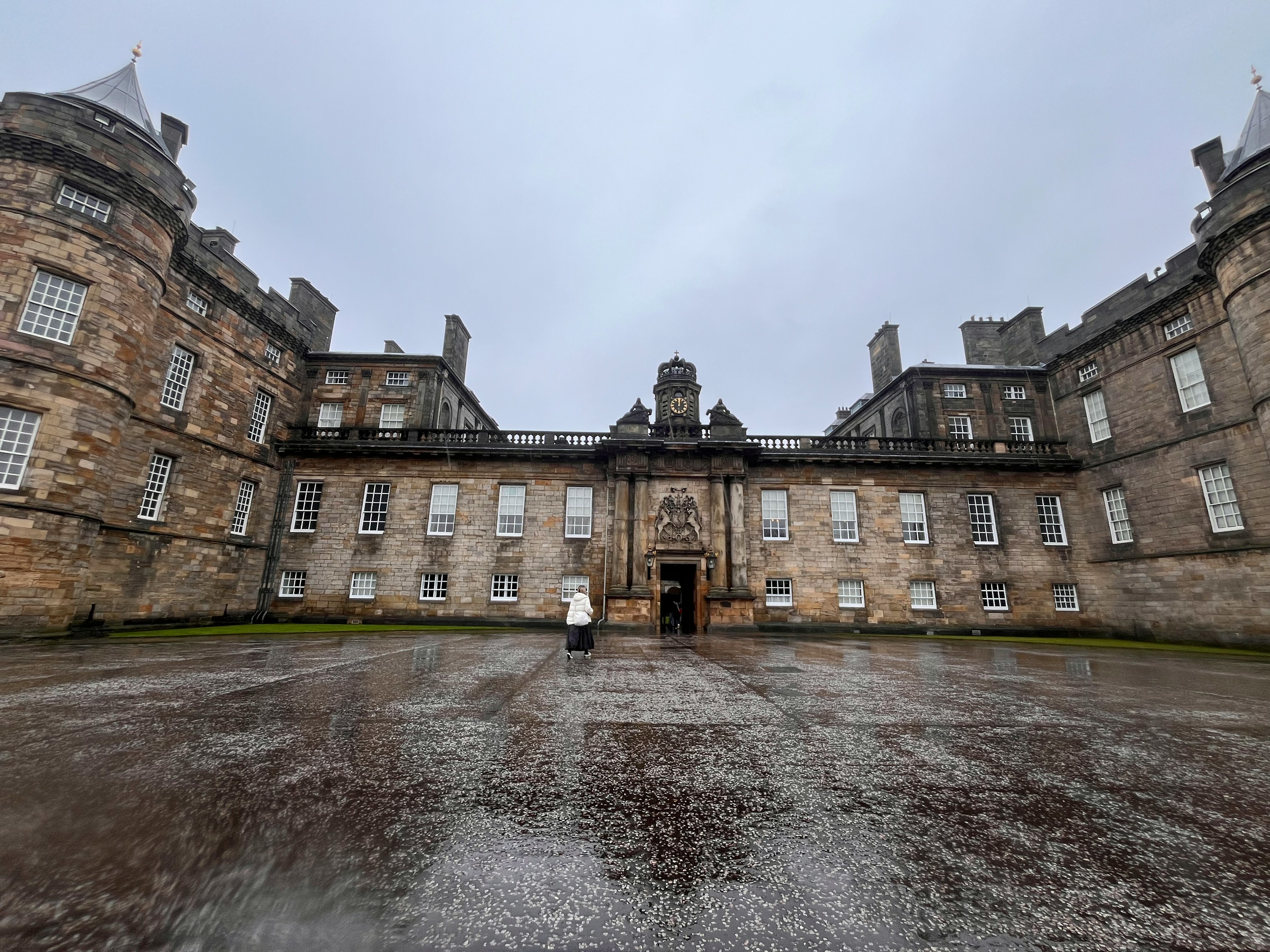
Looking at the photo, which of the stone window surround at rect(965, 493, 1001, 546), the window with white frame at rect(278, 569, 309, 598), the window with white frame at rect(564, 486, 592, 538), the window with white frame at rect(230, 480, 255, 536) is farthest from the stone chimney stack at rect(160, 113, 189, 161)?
the stone window surround at rect(965, 493, 1001, 546)

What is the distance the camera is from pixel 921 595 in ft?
71.8

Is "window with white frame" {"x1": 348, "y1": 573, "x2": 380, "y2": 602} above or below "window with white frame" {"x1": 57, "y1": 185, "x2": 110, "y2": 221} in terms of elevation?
below

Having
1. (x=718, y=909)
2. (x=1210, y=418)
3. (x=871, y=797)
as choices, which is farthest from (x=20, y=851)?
(x=1210, y=418)

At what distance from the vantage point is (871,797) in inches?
119

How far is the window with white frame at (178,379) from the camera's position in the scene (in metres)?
18.1

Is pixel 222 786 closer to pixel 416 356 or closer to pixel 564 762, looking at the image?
pixel 564 762

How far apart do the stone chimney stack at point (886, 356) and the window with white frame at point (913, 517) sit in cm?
953

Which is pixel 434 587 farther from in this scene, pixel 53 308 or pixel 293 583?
pixel 53 308

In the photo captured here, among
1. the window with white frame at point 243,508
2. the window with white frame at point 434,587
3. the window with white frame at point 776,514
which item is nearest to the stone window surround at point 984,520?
the window with white frame at point 776,514

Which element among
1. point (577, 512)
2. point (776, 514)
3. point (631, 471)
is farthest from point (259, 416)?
point (776, 514)

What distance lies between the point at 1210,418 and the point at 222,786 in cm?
2774

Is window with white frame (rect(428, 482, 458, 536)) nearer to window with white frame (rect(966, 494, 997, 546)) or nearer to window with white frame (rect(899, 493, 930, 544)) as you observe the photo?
window with white frame (rect(899, 493, 930, 544))

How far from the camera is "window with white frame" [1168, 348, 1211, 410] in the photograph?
18750mm

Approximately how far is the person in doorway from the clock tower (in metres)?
15.7
